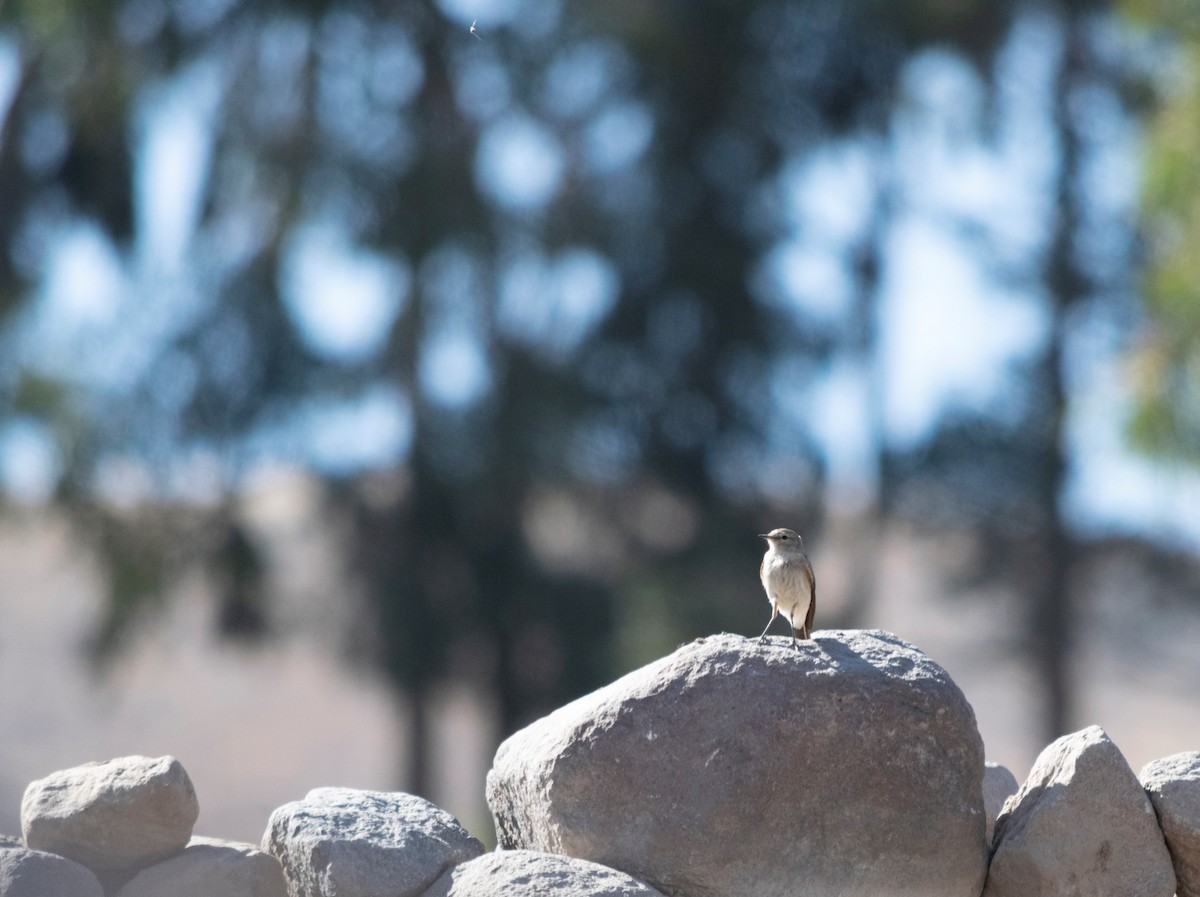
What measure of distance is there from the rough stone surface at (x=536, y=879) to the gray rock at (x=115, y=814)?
1.11 m

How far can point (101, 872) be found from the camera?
20.2 feet

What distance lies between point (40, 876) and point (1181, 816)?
4378 mm

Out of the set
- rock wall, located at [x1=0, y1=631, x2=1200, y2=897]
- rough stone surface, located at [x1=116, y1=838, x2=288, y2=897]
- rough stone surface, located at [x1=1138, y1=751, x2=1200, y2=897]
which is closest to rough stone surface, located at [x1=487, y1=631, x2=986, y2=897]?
rock wall, located at [x1=0, y1=631, x2=1200, y2=897]

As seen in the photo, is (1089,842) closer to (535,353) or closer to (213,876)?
(213,876)

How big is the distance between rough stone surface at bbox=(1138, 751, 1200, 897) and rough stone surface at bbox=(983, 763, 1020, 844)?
0.92 m

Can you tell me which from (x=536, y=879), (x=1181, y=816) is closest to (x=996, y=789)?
(x=1181, y=816)

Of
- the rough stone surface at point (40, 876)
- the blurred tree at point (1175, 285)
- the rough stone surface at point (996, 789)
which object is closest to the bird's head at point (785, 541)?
the rough stone surface at point (996, 789)

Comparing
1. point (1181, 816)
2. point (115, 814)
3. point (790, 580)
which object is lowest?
point (1181, 816)

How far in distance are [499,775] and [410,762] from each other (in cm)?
1126

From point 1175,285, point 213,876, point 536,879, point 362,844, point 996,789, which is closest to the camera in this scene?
point 536,879

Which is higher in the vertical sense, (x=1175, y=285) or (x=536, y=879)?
(x=1175, y=285)

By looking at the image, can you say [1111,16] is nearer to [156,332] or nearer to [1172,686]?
[156,332]

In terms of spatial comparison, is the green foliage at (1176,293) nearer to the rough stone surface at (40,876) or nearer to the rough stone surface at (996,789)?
the rough stone surface at (996,789)

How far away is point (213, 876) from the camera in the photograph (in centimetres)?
604
